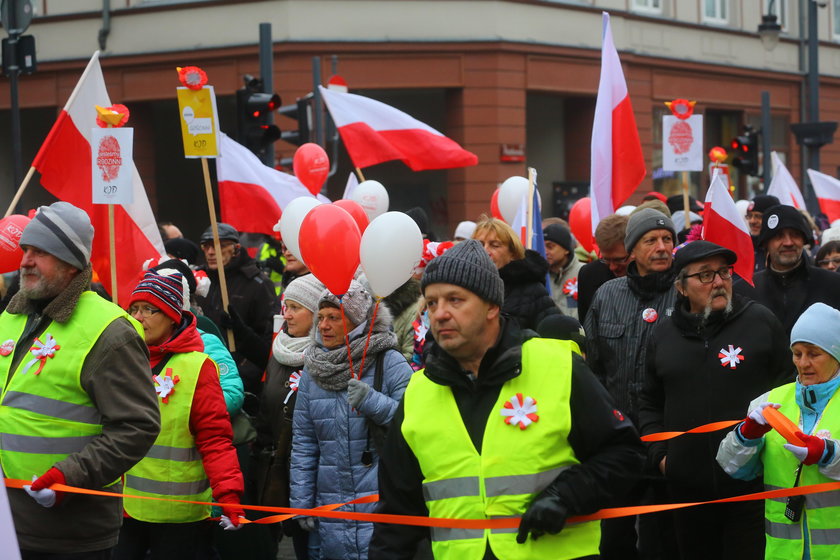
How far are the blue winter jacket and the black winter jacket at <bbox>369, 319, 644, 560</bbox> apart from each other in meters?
1.74

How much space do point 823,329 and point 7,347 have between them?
2982 mm

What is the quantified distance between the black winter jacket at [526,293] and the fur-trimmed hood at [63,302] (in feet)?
10.0

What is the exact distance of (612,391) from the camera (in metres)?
6.58

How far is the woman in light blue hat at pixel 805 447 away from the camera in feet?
15.1

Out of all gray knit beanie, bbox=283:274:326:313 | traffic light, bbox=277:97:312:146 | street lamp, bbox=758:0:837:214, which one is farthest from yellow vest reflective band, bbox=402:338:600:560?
street lamp, bbox=758:0:837:214

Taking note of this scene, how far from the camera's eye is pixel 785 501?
15.6ft

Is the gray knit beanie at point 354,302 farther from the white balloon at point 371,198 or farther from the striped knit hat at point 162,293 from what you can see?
the white balloon at point 371,198

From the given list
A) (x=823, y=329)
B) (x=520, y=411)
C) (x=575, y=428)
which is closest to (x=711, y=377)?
(x=823, y=329)

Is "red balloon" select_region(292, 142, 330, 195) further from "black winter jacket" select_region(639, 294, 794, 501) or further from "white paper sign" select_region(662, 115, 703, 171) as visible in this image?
"black winter jacket" select_region(639, 294, 794, 501)

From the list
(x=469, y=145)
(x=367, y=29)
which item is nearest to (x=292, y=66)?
(x=367, y=29)

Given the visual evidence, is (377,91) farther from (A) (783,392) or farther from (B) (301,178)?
(A) (783,392)

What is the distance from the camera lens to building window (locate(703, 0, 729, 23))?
1109 inches

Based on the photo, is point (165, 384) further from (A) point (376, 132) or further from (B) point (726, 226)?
(A) point (376, 132)

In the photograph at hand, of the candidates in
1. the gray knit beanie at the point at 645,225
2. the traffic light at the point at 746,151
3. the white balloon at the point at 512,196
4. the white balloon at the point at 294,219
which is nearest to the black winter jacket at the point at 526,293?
the gray knit beanie at the point at 645,225
